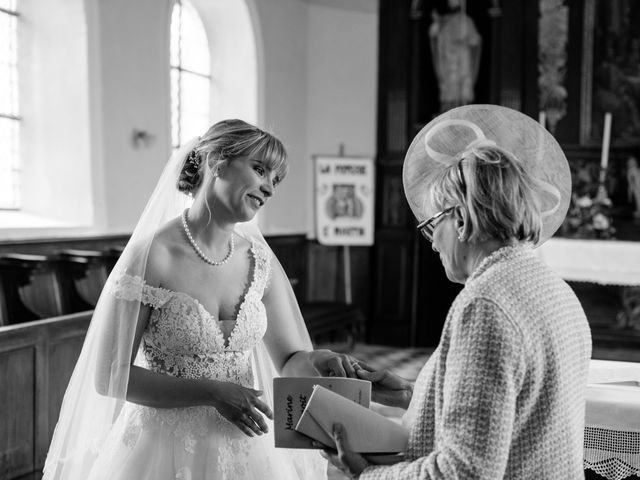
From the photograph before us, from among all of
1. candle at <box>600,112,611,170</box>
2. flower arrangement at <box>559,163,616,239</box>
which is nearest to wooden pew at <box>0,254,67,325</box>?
flower arrangement at <box>559,163,616,239</box>

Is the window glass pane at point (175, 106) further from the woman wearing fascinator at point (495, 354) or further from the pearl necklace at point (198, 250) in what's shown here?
the woman wearing fascinator at point (495, 354)

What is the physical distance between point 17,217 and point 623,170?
6.21 m

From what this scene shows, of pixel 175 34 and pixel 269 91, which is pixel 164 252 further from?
pixel 269 91

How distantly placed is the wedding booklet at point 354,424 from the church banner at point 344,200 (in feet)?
24.8

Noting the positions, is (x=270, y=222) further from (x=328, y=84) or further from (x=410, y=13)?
(x=410, y=13)

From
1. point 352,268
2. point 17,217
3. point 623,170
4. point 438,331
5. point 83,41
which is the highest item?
point 83,41

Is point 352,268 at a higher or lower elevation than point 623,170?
lower

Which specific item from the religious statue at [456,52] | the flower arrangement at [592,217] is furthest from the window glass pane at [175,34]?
the flower arrangement at [592,217]

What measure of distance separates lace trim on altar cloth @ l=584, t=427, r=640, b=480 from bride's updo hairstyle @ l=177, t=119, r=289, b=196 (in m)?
1.30

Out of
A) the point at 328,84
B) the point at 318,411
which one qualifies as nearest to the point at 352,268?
the point at 328,84

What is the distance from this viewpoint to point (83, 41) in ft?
→ 22.5

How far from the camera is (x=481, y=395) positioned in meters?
1.49

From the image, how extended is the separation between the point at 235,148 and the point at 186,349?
0.59 meters

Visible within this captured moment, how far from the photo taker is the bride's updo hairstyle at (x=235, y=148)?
2.35 meters
